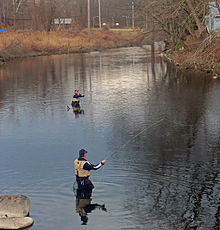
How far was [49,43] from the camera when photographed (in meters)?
67.3

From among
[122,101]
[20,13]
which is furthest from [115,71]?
[20,13]

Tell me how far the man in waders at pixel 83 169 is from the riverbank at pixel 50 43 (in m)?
42.8

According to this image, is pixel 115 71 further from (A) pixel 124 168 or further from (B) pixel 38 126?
(A) pixel 124 168

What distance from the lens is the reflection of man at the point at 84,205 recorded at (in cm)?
1037

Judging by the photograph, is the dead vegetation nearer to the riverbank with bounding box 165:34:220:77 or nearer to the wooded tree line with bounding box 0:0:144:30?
the riverbank with bounding box 165:34:220:77

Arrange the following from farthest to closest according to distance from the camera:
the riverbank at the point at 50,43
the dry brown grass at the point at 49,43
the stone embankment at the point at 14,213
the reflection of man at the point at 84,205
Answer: the dry brown grass at the point at 49,43 → the riverbank at the point at 50,43 → the reflection of man at the point at 84,205 → the stone embankment at the point at 14,213

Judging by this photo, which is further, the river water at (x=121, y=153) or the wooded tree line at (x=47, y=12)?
the wooded tree line at (x=47, y=12)

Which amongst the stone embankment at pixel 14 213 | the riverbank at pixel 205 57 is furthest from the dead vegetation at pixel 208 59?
the stone embankment at pixel 14 213

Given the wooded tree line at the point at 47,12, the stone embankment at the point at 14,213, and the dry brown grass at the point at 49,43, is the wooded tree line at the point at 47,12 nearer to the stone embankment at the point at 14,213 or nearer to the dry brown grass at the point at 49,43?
the dry brown grass at the point at 49,43

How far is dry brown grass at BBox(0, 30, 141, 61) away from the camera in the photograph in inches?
2315

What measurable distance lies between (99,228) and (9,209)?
2007 millimetres

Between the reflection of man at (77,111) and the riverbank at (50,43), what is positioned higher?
the riverbank at (50,43)

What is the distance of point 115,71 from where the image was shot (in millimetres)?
39062

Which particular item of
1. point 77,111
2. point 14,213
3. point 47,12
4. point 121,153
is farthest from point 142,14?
point 14,213
